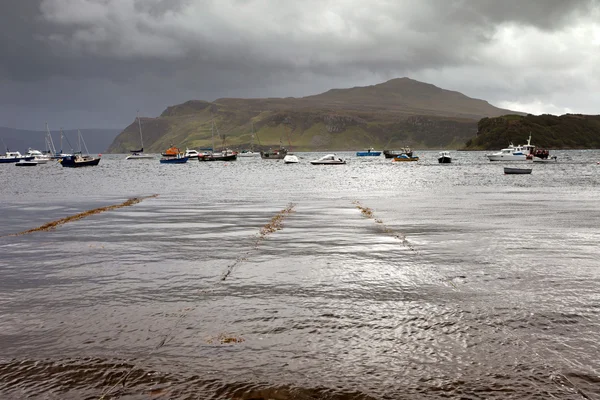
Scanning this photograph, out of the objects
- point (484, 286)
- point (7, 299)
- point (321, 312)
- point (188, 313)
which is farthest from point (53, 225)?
point (484, 286)

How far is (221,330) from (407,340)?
2.87 meters

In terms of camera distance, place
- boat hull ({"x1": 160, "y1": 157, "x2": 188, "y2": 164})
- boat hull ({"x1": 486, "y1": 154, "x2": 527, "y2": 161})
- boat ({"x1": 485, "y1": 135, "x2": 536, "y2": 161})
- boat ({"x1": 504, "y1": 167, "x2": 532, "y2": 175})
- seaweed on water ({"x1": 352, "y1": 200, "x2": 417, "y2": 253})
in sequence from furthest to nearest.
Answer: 1. boat hull ({"x1": 160, "y1": 157, "x2": 188, "y2": 164})
2. boat hull ({"x1": 486, "y1": 154, "x2": 527, "y2": 161})
3. boat ({"x1": 485, "y1": 135, "x2": 536, "y2": 161})
4. boat ({"x1": 504, "y1": 167, "x2": 532, "y2": 175})
5. seaweed on water ({"x1": 352, "y1": 200, "x2": 417, "y2": 253})

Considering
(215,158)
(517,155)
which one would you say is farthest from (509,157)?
(215,158)

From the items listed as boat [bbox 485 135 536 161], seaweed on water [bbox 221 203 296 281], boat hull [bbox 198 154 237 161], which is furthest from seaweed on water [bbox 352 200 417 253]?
boat hull [bbox 198 154 237 161]

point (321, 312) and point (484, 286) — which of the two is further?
point (484, 286)

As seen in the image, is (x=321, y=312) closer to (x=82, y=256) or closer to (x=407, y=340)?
(x=407, y=340)

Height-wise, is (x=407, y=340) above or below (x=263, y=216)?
above

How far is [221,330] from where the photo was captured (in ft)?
24.4

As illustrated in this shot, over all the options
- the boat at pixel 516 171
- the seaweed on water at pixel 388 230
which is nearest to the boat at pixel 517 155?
the boat at pixel 516 171

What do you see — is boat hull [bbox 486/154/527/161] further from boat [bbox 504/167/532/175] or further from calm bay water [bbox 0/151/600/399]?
calm bay water [bbox 0/151/600/399]

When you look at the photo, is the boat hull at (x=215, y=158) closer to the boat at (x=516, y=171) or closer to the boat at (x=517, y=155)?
the boat at (x=517, y=155)

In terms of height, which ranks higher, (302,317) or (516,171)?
(302,317)

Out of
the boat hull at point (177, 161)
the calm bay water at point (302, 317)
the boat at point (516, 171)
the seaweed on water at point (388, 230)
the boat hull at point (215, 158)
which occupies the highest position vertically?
the calm bay water at point (302, 317)

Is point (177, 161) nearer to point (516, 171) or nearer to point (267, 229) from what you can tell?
point (516, 171)
